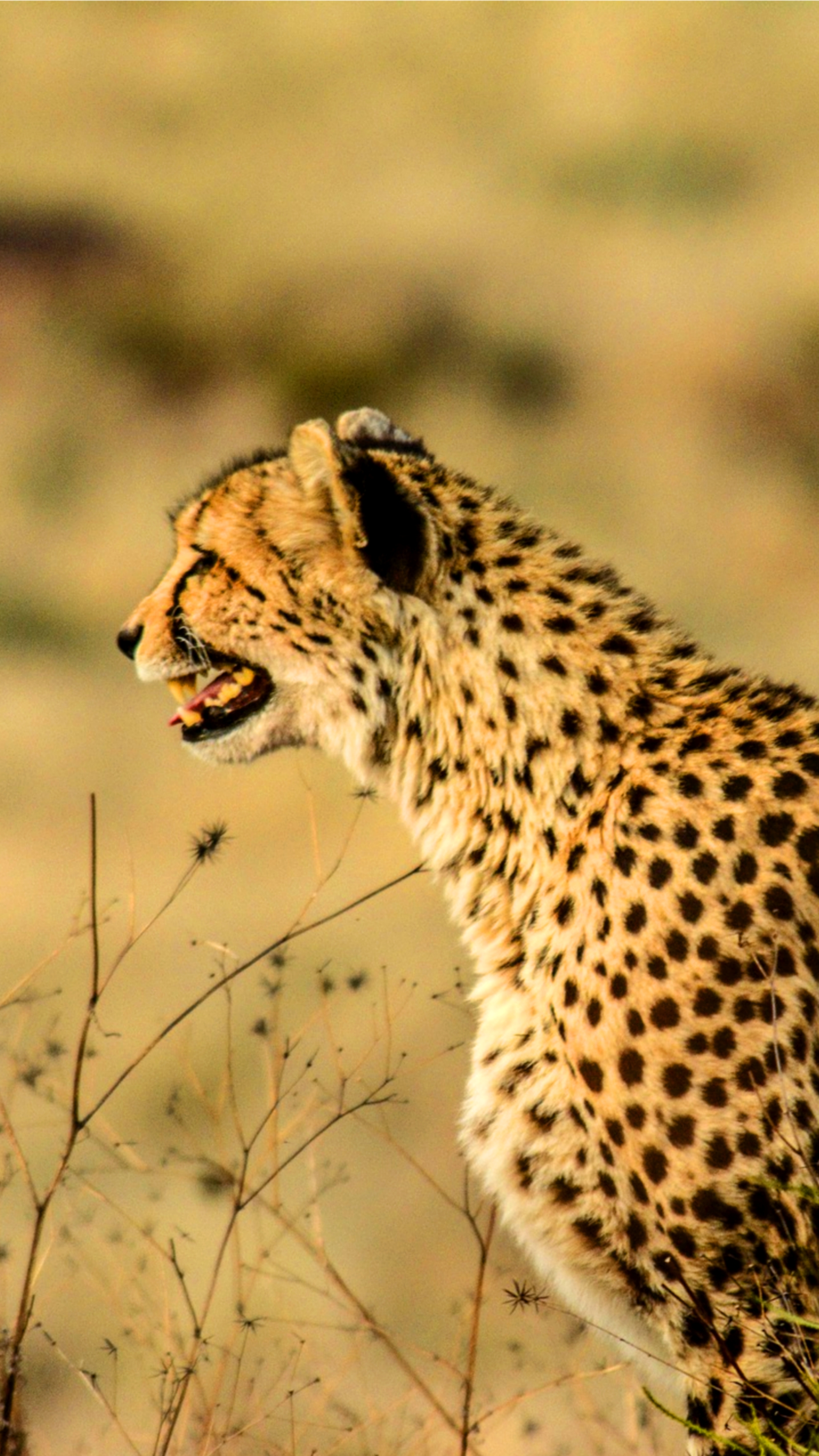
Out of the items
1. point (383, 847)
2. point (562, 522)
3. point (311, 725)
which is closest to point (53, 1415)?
point (311, 725)

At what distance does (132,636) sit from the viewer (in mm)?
3143

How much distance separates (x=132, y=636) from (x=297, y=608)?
0.95 feet

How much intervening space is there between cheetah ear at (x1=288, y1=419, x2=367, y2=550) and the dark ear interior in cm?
1

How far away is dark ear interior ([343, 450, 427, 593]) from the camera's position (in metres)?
2.98

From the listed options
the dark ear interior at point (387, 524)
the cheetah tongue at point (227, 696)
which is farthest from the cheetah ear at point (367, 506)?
the cheetah tongue at point (227, 696)

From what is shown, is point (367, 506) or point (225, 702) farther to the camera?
point (225, 702)

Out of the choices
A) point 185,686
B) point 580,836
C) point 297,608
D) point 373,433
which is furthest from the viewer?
point 373,433

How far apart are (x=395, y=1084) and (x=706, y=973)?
10.6ft

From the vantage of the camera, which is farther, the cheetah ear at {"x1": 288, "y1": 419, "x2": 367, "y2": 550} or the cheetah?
the cheetah ear at {"x1": 288, "y1": 419, "x2": 367, "y2": 550}

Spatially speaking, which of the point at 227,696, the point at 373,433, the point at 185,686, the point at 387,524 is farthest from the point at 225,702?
the point at 373,433

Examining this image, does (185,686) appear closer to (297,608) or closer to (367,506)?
(297,608)

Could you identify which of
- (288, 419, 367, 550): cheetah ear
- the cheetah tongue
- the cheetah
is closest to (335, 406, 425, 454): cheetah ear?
the cheetah

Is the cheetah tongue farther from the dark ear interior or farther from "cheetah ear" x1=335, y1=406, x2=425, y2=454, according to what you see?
"cheetah ear" x1=335, y1=406, x2=425, y2=454

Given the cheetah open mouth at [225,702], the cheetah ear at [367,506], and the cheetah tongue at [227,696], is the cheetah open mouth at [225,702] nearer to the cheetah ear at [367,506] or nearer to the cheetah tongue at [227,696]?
the cheetah tongue at [227,696]
